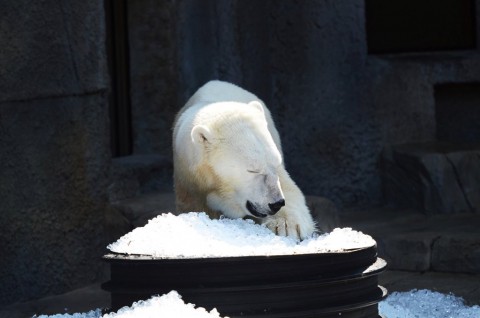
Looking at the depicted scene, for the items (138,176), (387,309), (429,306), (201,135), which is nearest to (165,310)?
(387,309)

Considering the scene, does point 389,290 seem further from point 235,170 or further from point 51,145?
point 235,170

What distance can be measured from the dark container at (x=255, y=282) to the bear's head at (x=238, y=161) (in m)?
0.89

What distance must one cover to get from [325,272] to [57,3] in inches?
126

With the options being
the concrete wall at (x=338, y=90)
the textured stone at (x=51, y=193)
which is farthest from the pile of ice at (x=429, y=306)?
the concrete wall at (x=338, y=90)

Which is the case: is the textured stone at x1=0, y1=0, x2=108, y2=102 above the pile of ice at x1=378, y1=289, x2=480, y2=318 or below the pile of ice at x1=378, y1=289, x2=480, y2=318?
above

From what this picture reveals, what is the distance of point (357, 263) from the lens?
6.24 feet

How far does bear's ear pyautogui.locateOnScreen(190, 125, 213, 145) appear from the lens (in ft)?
10.2

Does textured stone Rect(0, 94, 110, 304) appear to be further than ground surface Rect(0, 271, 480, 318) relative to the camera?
Yes

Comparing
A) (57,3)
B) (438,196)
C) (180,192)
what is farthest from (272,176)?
(438,196)

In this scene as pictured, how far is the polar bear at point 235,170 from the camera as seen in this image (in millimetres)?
2807

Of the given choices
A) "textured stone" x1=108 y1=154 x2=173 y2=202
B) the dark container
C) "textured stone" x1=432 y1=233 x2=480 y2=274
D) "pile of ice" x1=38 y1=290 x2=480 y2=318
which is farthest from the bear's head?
"textured stone" x1=432 y1=233 x2=480 y2=274

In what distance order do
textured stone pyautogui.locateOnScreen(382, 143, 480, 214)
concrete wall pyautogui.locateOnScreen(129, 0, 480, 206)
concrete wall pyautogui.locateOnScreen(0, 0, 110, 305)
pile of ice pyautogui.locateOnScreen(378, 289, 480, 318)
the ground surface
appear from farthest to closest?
1. concrete wall pyautogui.locateOnScreen(129, 0, 480, 206)
2. textured stone pyautogui.locateOnScreen(382, 143, 480, 214)
3. concrete wall pyautogui.locateOnScreen(0, 0, 110, 305)
4. the ground surface
5. pile of ice pyautogui.locateOnScreen(378, 289, 480, 318)

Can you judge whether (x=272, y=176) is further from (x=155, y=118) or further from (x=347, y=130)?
(x=347, y=130)

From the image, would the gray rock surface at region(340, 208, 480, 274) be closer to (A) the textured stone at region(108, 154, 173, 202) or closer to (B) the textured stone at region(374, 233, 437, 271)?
(B) the textured stone at region(374, 233, 437, 271)
